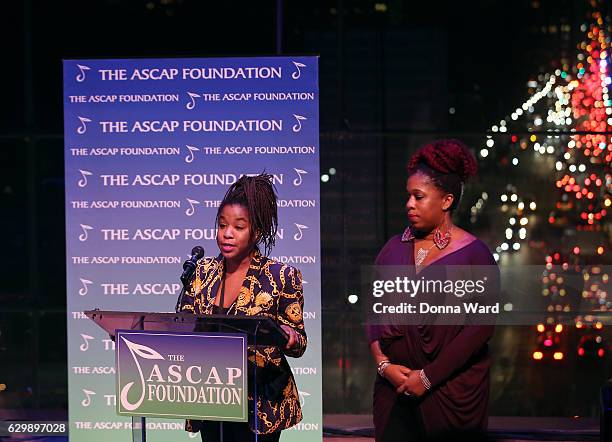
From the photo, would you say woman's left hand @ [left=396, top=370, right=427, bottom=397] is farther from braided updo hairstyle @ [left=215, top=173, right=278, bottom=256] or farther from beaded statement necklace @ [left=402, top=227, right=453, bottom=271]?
braided updo hairstyle @ [left=215, top=173, right=278, bottom=256]

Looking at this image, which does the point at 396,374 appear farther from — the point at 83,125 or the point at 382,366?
the point at 83,125

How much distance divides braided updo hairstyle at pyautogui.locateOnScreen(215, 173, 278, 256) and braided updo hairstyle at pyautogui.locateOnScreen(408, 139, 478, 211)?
0.85m

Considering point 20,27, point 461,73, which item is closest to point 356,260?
point 461,73

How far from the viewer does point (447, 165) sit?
4965 mm

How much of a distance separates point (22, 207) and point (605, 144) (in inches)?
154

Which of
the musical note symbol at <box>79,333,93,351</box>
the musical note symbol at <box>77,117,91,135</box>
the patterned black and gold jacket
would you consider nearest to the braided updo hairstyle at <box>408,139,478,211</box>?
the patterned black and gold jacket

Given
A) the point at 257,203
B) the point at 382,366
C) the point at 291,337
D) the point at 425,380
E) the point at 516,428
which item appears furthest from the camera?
the point at 516,428

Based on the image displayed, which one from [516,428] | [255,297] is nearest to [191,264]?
Answer: [255,297]

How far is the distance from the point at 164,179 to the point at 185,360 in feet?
5.39

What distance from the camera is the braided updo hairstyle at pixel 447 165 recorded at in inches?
195

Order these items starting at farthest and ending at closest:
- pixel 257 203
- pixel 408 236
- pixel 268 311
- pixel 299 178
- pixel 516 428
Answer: pixel 516 428 < pixel 299 178 < pixel 408 236 < pixel 257 203 < pixel 268 311

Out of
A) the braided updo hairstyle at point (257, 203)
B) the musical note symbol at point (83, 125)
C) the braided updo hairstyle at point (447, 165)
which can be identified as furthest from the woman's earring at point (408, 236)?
the musical note symbol at point (83, 125)

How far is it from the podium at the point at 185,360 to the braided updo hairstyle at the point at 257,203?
0.58m

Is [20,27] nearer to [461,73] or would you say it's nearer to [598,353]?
[461,73]
